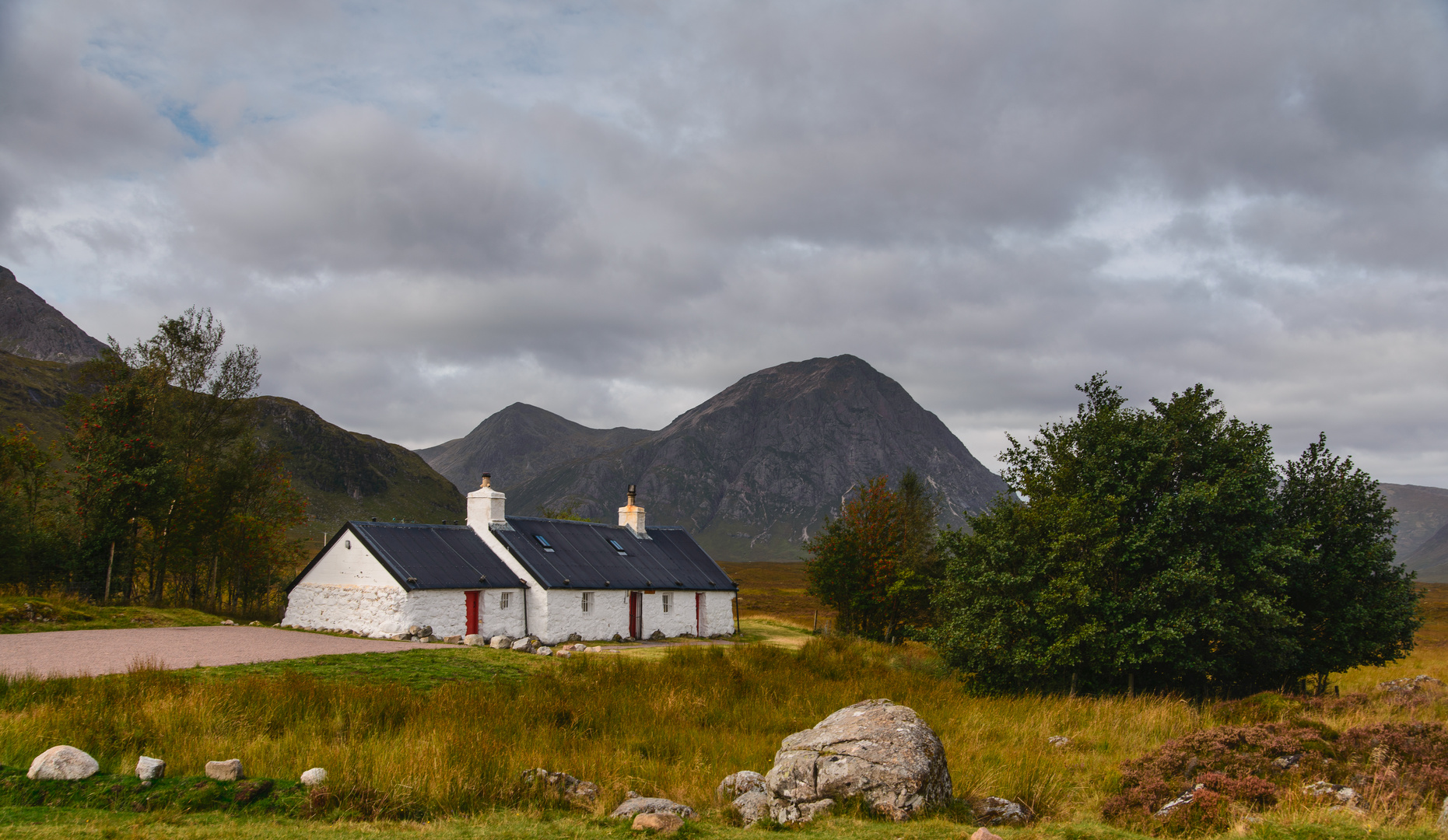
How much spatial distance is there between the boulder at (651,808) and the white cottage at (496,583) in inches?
1010

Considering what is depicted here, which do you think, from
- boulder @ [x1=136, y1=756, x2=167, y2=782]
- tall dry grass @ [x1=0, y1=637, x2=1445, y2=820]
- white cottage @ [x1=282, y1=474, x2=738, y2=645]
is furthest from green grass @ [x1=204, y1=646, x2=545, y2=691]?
white cottage @ [x1=282, y1=474, x2=738, y2=645]

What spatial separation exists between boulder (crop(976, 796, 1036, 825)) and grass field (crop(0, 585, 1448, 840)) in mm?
427

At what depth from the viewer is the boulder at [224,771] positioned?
983 centimetres

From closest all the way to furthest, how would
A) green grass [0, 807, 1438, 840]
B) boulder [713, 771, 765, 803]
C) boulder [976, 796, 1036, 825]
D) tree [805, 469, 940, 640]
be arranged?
green grass [0, 807, 1438, 840]
boulder [976, 796, 1036, 825]
boulder [713, 771, 765, 803]
tree [805, 469, 940, 640]

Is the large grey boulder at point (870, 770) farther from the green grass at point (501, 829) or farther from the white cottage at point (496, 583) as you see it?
the white cottage at point (496, 583)

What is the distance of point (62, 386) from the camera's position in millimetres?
153375

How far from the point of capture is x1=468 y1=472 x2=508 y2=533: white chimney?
1526 inches

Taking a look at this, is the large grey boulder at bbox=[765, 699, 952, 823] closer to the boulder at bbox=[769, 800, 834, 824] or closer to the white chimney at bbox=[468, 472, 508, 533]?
the boulder at bbox=[769, 800, 834, 824]

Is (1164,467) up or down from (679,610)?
up

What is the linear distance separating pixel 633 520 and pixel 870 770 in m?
37.0

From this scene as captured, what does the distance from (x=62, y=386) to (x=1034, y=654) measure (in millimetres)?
185346

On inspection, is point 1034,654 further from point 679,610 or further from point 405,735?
point 679,610

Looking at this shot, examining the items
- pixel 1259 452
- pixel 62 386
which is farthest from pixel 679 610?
pixel 62 386

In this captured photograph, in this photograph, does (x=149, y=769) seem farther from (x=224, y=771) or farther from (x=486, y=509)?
(x=486, y=509)
